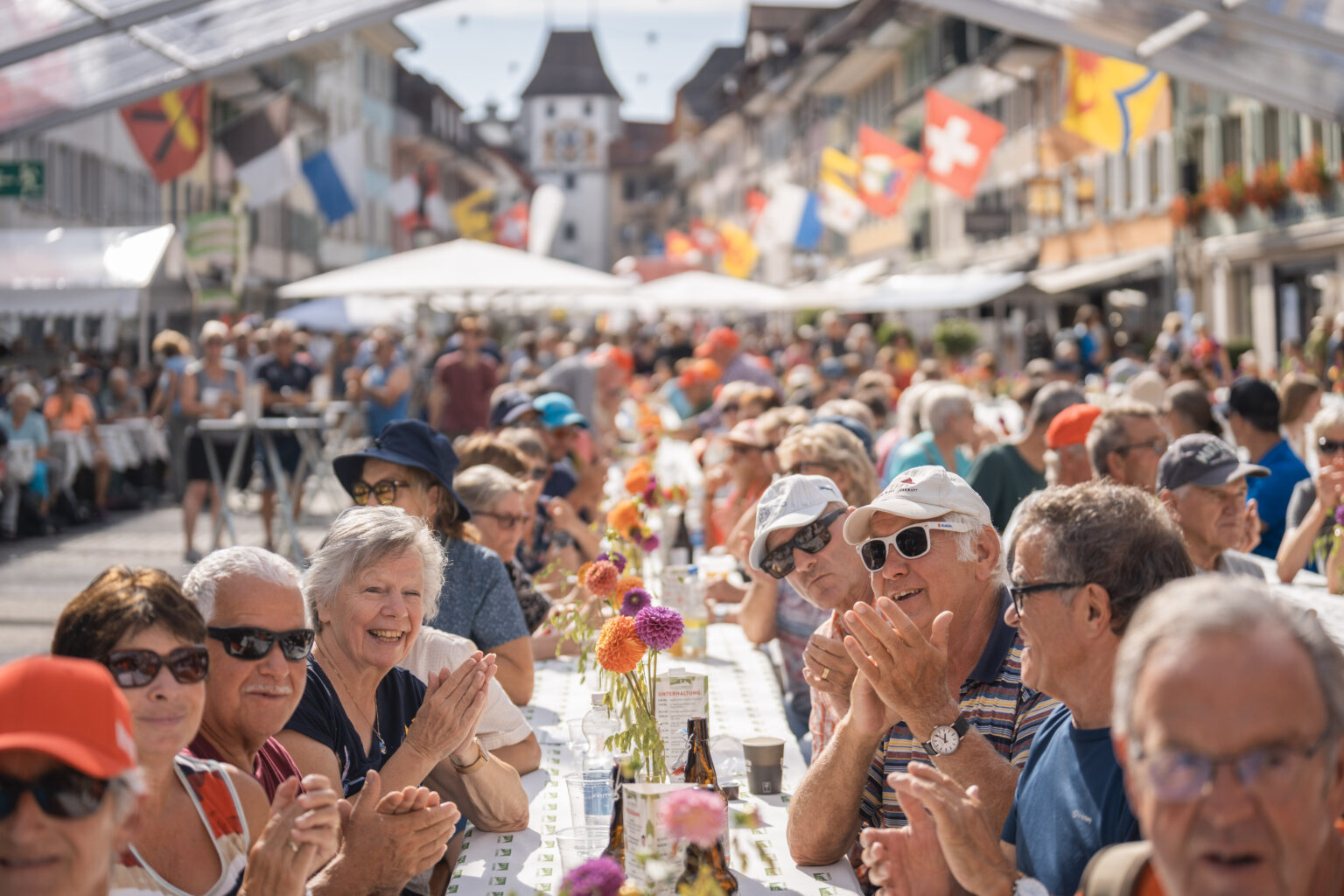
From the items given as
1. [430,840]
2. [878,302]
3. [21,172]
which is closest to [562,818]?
[430,840]

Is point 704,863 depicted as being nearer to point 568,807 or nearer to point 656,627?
point 656,627

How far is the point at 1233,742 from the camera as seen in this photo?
5.48 ft

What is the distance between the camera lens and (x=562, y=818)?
11.7 feet

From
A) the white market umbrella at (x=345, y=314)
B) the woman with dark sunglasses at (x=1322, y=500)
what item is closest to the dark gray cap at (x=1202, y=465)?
the woman with dark sunglasses at (x=1322, y=500)

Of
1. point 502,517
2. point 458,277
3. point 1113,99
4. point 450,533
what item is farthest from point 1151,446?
point 458,277

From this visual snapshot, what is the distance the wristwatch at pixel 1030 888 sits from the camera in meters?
2.41

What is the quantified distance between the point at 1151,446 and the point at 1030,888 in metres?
3.62

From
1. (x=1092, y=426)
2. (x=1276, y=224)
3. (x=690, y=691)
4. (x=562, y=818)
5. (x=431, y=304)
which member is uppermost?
(x=1276, y=224)

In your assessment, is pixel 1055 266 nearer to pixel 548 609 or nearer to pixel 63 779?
pixel 548 609

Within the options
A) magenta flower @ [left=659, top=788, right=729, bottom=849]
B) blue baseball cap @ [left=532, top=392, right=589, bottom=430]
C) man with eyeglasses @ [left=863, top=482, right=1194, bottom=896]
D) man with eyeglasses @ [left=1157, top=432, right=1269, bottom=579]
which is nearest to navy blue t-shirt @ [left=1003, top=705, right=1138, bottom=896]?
man with eyeglasses @ [left=863, top=482, right=1194, bottom=896]

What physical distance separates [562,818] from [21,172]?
1066 centimetres

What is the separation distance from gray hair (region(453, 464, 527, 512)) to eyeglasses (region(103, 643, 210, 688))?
110 inches

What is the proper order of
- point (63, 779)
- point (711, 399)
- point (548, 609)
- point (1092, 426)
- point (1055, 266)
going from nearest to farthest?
point (63, 779)
point (548, 609)
point (1092, 426)
point (711, 399)
point (1055, 266)

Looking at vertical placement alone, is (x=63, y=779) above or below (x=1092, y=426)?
below
